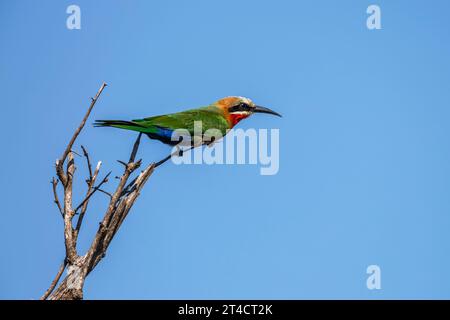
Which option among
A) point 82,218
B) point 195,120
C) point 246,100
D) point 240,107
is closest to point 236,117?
point 240,107

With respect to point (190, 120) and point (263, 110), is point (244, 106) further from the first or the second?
point (190, 120)

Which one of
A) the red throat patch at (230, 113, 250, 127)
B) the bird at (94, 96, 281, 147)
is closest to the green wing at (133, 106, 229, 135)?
the bird at (94, 96, 281, 147)

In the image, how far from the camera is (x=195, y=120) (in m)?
9.67

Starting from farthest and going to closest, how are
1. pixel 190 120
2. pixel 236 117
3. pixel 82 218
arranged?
pixel 236 117 → pixel 190 120 → pixel 82 218

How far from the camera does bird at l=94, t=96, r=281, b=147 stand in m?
8.69

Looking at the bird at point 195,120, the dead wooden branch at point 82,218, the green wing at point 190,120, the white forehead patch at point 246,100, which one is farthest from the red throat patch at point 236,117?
A: the dead wooden branch at point 82,218

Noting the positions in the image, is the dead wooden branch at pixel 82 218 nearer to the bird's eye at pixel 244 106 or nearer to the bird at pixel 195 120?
the bird at pixel 195 120

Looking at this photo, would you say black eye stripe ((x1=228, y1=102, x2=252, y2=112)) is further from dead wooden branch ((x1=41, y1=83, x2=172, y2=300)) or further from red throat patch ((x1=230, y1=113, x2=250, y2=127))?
dead wooden branch ((x1=41, y1=83, x2=172, y2=300))

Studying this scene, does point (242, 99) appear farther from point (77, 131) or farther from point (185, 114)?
point (77, 131)
